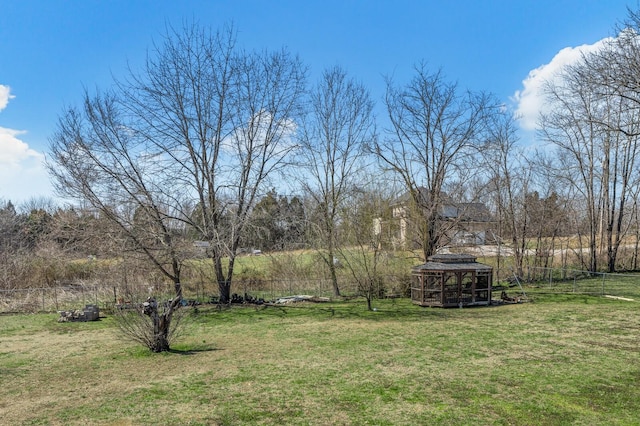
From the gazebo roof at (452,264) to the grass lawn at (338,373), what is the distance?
2.48 metres

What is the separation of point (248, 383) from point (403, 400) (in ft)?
7.63

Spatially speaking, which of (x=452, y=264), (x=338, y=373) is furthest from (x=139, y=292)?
(x=452, y=264)

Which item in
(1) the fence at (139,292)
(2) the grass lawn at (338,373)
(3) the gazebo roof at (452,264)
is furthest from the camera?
(1) the fence at (139,292)

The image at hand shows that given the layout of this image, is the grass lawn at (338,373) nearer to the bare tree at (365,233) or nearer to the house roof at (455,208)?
the bare tree at (365,233)

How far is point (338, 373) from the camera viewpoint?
7.10 metres

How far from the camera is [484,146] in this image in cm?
A: 1952

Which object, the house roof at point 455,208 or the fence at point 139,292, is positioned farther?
the house roof at point 455,208

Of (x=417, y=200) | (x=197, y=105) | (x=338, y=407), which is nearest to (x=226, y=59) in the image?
(x=197, y=105)

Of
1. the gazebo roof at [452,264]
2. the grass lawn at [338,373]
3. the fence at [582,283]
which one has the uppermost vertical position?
the gazebo roof at [452,264]

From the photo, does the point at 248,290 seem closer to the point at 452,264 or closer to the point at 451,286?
the point at 451,286

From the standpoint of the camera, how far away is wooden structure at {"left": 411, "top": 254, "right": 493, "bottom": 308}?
14648 millimetres

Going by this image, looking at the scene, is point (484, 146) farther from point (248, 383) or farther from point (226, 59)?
point (248, 383)

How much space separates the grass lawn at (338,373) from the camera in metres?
5.37

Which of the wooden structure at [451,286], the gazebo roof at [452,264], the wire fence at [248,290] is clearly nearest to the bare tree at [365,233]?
the wire fence at [248,290]
